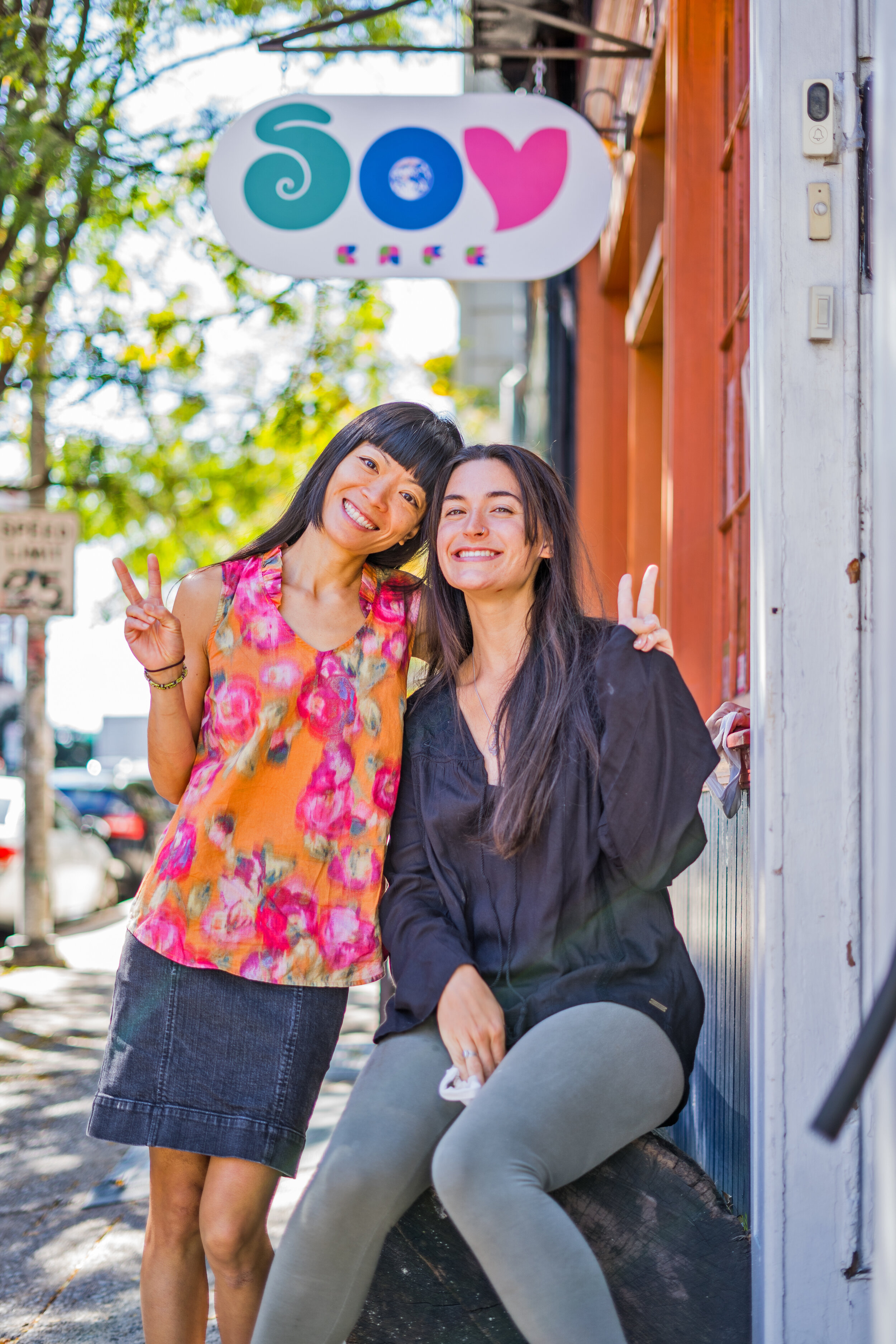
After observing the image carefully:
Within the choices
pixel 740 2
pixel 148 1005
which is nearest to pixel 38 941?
pixel 148 1005

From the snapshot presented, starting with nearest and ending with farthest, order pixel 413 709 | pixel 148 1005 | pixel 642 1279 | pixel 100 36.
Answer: pixel 642 1279
pixel 148 1005
pixel 413 709
pixel 100 36

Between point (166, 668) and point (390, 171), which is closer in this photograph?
point (166, 668)

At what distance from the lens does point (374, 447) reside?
Answer: 2.64m

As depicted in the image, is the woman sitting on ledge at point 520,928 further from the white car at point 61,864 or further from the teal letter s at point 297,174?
the white car at point 61,864

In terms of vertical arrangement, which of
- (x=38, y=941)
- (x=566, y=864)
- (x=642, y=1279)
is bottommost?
(x=38, y=941)

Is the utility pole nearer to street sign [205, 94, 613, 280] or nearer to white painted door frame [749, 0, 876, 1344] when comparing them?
street sign [205, 94, 613, 280]

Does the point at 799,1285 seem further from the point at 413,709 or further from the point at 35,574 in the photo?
A: the point at 35,574

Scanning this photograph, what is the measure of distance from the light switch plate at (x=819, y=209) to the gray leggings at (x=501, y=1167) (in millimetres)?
1411

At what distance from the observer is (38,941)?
903 centimetres

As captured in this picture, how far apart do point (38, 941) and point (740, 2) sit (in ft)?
25.8

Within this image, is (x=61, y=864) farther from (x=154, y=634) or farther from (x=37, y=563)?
(x=154, y=634)

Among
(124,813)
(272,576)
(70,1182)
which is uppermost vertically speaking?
(272,576)

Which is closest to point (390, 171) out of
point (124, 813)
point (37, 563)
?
point (37, 563)

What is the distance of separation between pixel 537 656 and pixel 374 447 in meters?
0.59
